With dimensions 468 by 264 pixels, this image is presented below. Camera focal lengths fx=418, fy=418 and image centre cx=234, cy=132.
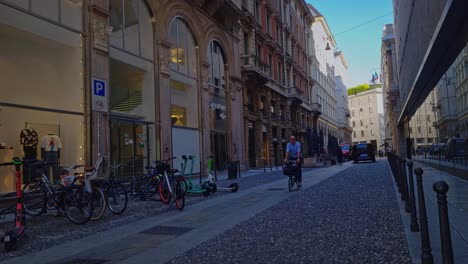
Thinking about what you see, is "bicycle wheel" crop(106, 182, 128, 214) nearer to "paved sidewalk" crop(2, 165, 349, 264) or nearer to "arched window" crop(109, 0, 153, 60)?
"paved sidewalk" crop(2, 165, 349, 264)

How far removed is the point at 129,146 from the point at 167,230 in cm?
926

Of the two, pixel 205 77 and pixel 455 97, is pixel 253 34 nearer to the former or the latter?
pixel 205 77

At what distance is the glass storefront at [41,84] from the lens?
37.9ft

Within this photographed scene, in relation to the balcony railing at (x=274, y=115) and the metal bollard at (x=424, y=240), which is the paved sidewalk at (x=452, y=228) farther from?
the balcony railing at (x=274, y=115)

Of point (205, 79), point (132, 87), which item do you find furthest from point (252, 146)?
point (132, 87)

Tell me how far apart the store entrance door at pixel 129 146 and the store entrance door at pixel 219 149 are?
21.8 ft

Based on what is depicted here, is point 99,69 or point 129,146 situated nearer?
point 99,69

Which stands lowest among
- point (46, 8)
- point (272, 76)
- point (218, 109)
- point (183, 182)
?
point (183, 182)

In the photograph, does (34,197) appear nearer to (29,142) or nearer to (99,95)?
(29,142)

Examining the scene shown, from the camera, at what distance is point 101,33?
46.1ft

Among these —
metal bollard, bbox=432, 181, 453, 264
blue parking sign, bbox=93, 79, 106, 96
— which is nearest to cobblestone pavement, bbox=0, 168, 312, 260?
blue parking sign, bbox=93, 79, 106, 96

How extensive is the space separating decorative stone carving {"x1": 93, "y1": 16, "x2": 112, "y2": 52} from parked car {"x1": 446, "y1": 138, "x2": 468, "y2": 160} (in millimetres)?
11166

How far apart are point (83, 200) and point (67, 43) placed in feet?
21.9

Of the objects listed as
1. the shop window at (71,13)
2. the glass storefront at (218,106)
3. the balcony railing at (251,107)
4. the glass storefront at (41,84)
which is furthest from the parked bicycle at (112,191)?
the balcony railing at (251,107)
